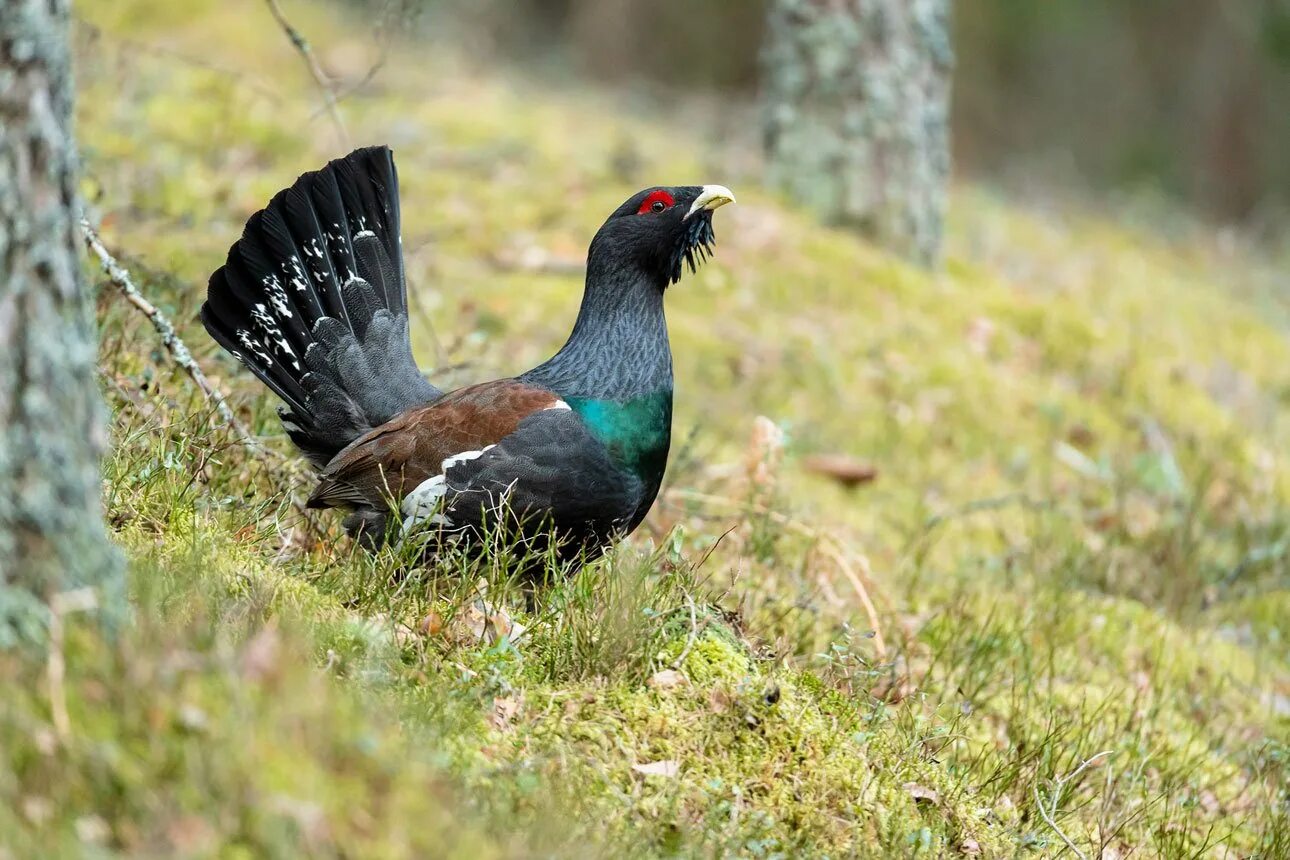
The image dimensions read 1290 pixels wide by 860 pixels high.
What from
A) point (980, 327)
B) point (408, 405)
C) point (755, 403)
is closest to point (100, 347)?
point (408, 405)

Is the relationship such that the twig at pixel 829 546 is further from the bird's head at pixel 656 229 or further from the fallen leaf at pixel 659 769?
the fallen leaf at pixel 659 769

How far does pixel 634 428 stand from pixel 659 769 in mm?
1382

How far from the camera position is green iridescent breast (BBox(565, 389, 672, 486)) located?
443 centimetres

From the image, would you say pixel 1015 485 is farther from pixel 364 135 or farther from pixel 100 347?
pixel 364 135

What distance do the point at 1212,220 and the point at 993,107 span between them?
11.0 ft

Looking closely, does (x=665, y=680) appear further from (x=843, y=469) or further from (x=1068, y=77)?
(x=1068, y=77)

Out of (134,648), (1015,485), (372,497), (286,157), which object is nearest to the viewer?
(134,648)

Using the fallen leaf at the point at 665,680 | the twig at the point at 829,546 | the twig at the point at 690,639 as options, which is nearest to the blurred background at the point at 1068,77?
the twig at the point at 829,546

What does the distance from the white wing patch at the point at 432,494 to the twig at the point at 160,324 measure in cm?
57

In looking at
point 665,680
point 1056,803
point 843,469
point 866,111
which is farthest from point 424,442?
point 866,111

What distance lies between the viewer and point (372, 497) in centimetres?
464

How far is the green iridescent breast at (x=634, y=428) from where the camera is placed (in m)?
4.43

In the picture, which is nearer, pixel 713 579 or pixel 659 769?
pixel 659 769

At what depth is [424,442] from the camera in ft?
15.3
